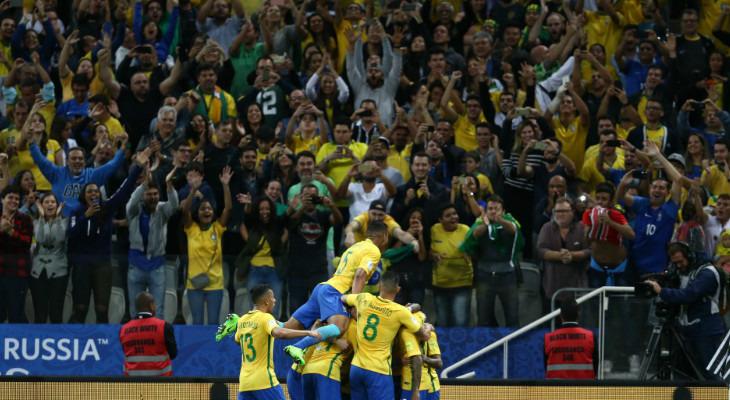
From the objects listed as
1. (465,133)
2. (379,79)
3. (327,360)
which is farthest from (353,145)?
(327,360)

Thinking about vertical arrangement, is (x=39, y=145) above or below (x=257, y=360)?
above

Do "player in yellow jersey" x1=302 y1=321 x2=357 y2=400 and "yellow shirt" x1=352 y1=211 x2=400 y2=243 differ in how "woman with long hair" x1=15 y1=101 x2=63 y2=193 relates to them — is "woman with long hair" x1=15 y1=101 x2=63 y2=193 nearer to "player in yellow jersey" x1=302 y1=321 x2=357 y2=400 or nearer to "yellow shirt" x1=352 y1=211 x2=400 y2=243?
"yellow shirt" x1=352 y1=211 x2=400 y2=243

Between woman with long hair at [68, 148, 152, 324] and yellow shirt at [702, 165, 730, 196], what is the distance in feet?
27.3

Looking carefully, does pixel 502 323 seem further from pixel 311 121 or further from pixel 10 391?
pixel 10 391

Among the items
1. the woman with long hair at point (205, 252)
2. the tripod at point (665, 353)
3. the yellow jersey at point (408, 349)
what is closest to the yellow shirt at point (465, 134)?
the woman with long hair at point (205, 252)

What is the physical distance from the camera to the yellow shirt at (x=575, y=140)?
19.9m

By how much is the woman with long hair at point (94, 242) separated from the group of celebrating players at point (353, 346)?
12.1 ft

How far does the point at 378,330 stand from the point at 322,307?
0.89 metres

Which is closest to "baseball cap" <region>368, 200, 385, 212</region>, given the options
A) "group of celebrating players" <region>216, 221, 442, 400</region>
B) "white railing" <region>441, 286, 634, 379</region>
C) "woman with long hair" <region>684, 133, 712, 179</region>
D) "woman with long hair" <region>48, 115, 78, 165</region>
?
"white railing" <region>441, 286, 634, 379</region>

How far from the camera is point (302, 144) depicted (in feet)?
64.3

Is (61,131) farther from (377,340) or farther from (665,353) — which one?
(665,353)

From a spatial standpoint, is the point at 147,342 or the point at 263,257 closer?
the point at 147,342

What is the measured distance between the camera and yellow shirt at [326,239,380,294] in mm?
14000

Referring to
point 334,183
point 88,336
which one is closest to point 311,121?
point 334,183
